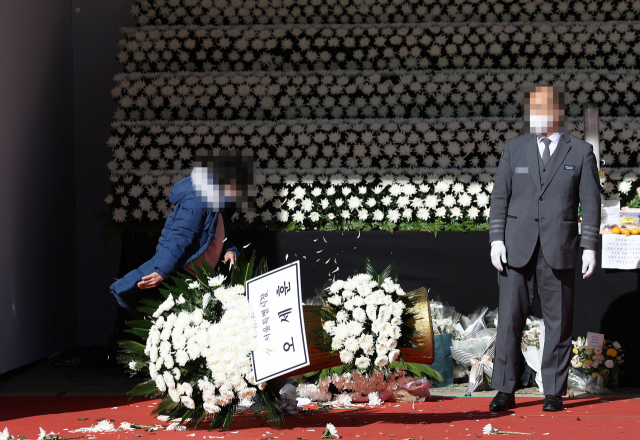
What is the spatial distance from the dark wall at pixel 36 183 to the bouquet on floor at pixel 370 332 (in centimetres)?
252

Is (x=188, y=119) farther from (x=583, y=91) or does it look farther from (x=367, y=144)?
(x=583, y=91)

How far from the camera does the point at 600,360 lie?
3664mm

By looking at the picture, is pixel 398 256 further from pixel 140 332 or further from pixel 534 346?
pixel 140 332

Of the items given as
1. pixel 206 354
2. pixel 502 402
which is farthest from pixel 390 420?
pixel 206 354

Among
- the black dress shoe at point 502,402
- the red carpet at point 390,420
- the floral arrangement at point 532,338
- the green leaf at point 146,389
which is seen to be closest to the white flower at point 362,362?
the red carpet at point 390,420

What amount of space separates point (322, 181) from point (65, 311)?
2515 mm

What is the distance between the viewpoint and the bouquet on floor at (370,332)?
2764mm

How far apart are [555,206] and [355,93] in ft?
6.87

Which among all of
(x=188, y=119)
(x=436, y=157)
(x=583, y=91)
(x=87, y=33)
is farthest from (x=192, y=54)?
(x=583, y=91)

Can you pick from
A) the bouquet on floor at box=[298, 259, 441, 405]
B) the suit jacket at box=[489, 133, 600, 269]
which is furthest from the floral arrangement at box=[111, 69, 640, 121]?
the bouquet on floor at box=[298, 259, 441, 405]

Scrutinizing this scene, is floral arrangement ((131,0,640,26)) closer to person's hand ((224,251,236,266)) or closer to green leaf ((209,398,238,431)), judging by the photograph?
person's hand ((224,251,236,266))

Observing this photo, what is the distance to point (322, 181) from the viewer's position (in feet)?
14.7

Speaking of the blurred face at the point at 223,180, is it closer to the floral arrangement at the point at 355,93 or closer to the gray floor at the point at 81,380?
A: the gray floor at the point at 81,380

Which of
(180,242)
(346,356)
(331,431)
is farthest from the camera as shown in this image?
(180,242)
